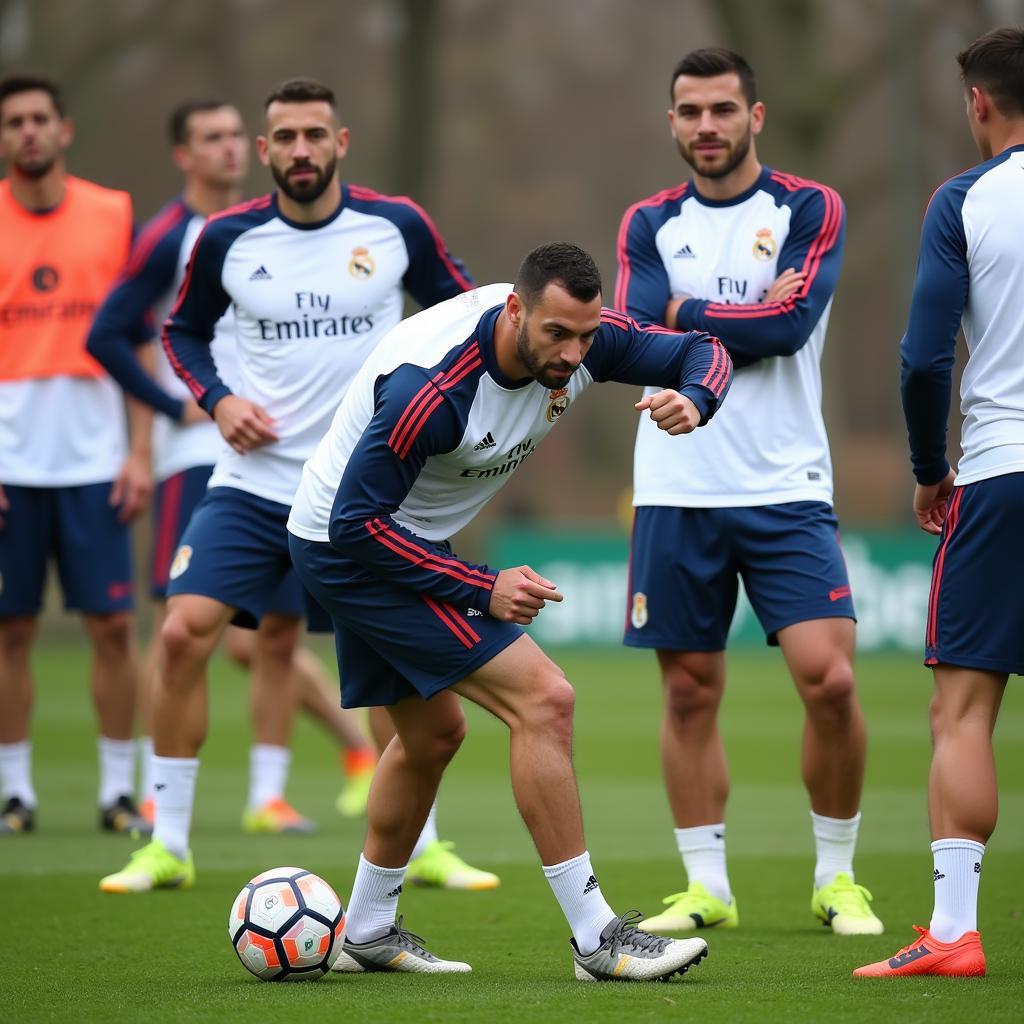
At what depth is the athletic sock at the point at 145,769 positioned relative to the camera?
7586 millimetres

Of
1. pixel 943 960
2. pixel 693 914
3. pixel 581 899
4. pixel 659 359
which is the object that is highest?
pixel 659 359

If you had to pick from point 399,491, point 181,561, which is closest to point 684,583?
point 399,491

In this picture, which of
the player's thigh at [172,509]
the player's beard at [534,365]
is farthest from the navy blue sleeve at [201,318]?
the player's beard at [534,365]

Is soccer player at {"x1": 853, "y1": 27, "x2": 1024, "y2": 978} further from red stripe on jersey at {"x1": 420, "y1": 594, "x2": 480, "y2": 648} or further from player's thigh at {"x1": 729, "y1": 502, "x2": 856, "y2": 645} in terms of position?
red stripe on jersey at {"x1": 420, "y1": 594, "x2": 480, "y2": 648}

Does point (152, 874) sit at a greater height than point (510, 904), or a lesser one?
greater

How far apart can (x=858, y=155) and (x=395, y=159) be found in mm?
14385

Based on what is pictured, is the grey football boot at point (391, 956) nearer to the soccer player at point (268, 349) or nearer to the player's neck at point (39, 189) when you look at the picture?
the soccer player at point (268, 349)

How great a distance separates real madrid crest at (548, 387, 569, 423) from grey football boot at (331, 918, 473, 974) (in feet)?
5.49

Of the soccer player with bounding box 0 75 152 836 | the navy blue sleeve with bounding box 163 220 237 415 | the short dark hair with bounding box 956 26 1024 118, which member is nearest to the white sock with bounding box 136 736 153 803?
the soccer player with bounding box 0 75 152 836

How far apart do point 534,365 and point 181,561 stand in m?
2.60

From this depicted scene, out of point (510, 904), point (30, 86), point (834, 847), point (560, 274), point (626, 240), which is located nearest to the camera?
→ point (560, 274)

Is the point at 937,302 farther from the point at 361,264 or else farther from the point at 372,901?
the point at 361,264

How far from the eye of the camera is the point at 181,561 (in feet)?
24.2

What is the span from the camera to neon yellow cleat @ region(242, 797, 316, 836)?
361 inches
